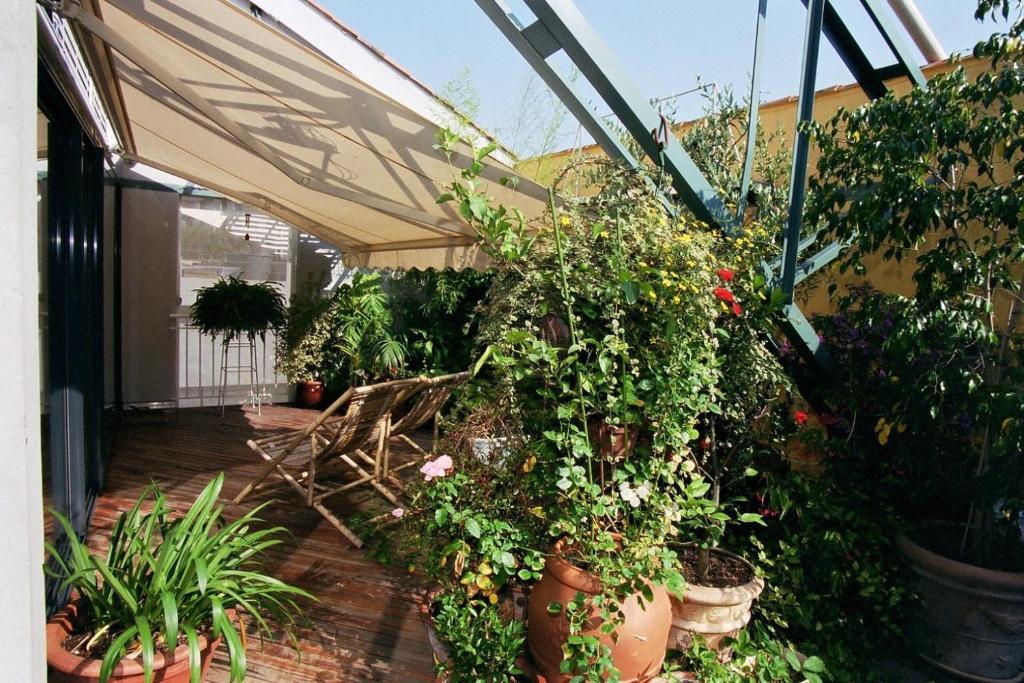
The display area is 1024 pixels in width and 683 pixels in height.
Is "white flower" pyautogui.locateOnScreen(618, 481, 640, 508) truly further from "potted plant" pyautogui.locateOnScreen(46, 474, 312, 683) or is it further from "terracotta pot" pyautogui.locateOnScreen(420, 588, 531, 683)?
"potted plant" pyautogui.locateOnScreen(46, 474, 312, 683)

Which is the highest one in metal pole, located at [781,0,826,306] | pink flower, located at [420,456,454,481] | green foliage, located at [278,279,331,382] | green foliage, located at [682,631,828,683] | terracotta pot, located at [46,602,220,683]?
metal pole, located at [781,0,826,306]

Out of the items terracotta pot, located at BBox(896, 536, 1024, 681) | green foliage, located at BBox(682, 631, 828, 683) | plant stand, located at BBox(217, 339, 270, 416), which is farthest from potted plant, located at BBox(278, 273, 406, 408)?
terracotta pot, located at BBox(896, 536, 1024, 681)

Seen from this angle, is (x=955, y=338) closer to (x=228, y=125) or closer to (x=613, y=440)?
(x=613, y=440)

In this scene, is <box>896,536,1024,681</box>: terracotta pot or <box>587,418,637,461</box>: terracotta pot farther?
<box>896,536,1024,681</box>: terracotta pot

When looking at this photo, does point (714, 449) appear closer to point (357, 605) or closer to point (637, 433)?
point (637, 433)

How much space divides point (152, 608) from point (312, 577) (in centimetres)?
155

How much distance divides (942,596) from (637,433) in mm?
1885

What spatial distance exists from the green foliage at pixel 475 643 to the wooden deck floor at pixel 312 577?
1.31 feet

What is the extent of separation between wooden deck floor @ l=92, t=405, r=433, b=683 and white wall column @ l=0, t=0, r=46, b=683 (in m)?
1.46

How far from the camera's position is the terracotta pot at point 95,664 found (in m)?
1.81

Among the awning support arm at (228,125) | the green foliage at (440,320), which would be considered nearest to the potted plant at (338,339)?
the green foliage at (440,320)

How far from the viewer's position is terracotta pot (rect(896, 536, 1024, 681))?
9.77 feet

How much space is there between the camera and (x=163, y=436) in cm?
623

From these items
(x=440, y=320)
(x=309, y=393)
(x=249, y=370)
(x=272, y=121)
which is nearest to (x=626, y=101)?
(x=272, y=121)
